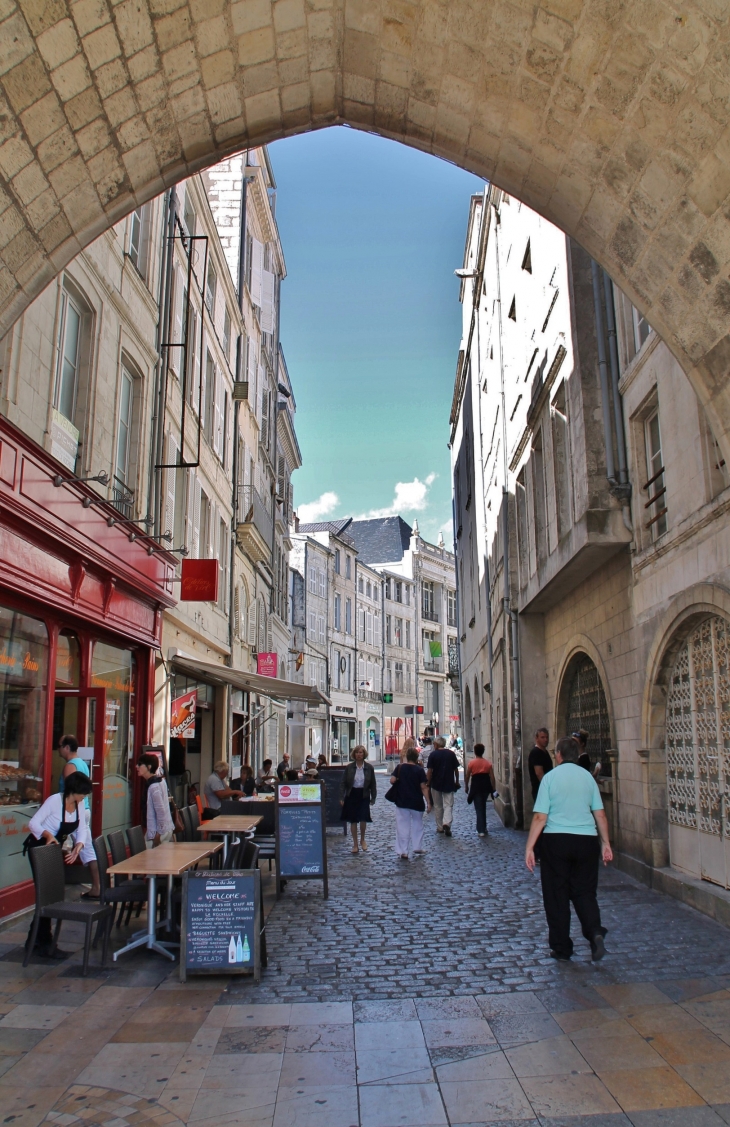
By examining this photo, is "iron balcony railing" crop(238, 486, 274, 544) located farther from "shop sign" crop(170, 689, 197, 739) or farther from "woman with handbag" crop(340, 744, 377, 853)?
"woman with handbag" crop(340, 744, 377, 853)

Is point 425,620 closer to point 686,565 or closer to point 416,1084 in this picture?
point 686,565

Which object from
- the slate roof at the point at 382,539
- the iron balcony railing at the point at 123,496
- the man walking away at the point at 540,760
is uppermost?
the slate roof at the point at 382,539

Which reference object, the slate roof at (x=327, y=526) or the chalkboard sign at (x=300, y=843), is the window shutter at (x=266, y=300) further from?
the slate roof at (x=327, y=526)

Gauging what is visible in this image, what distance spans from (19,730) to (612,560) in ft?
24.1

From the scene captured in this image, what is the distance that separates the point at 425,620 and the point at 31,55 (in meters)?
65.6

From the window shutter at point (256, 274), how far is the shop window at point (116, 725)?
15.8 meters

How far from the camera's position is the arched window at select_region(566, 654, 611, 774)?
12680 mm

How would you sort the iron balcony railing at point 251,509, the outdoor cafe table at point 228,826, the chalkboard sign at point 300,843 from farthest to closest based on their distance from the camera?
the iron balcony railing at point 251,509, the chalkboard sign at point 300,843, the outdoor cafe table at point 228,826

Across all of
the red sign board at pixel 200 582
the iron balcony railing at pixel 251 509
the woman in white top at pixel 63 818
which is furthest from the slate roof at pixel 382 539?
the woman in white top at pixel 63 818

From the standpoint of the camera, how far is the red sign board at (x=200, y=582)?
45.8ft

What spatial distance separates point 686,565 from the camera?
862 centimetres

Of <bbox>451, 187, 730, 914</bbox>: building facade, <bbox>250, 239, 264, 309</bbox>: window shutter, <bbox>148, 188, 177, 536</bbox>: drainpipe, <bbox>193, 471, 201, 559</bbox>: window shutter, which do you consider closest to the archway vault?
<bbox>451, 187, 730, 914</bbox>: building facade

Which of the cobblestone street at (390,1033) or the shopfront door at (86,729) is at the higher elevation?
the shopfront door at (86,729)

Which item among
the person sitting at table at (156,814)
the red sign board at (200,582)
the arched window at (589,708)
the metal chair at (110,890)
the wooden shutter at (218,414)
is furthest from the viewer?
the wooden shutter at (218,414)
